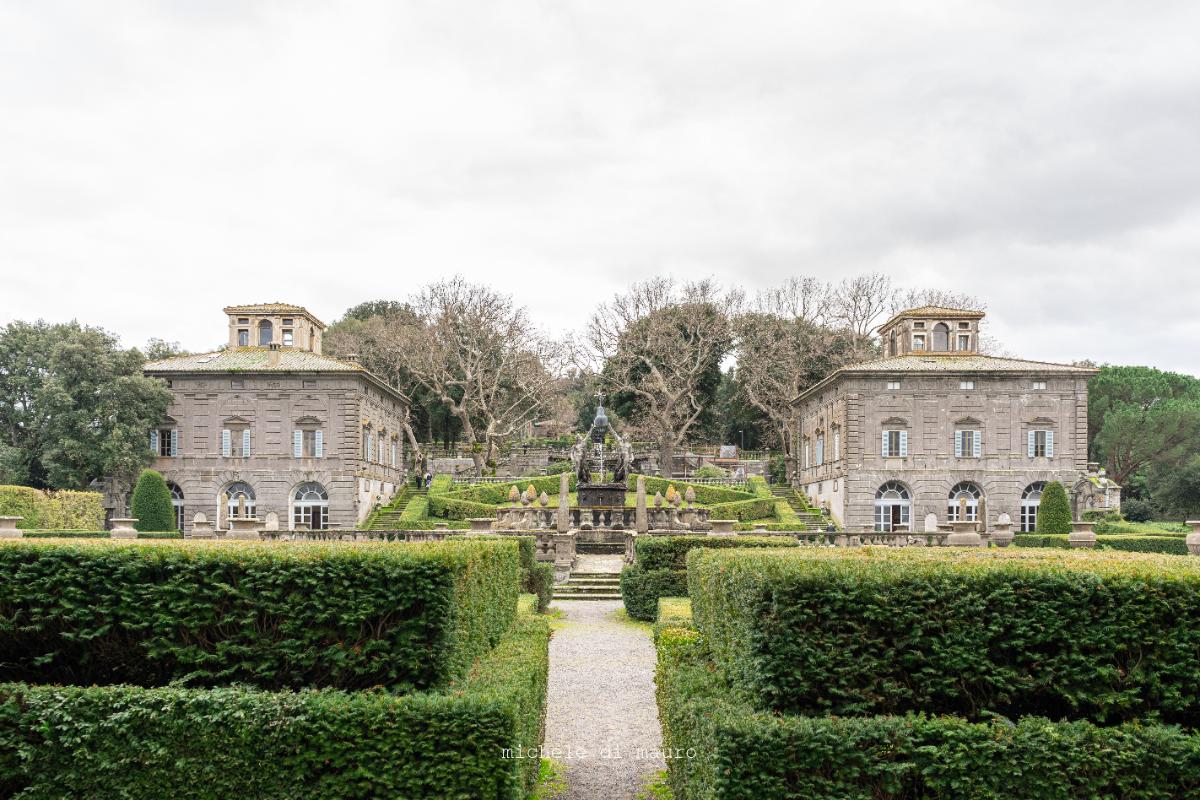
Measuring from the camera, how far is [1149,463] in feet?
169

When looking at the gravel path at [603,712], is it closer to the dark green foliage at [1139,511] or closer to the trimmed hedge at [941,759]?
the trimmed hedge at [941,759]

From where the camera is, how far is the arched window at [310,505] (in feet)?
139

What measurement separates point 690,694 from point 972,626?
7.47ft

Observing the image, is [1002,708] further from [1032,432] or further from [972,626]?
[1032,432]

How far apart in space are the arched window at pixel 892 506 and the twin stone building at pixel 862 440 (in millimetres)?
48

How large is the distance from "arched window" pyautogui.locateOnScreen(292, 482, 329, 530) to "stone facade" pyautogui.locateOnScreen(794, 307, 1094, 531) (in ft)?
79.8

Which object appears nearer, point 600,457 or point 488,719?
point 488,719

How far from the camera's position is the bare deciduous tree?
173ft

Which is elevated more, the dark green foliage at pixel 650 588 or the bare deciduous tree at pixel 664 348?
the bare deciduous tree at pixel 664 348

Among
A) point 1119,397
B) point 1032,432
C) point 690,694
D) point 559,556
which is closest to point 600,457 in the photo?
point 559,556

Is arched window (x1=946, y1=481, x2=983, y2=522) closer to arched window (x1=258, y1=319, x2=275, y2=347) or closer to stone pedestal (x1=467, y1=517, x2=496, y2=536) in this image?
stone pedestal (x1=467, y1=517, x2=496, y2=536)

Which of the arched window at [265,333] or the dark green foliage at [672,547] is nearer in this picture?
the dark green foliage at [672,547]

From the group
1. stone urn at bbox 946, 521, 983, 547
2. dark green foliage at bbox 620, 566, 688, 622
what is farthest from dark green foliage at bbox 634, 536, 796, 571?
Result: stone urn at bbox 946, 521, 983, 547

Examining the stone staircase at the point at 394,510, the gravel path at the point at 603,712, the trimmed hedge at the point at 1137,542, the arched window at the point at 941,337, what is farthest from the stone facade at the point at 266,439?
the trimmed hedge at the point at 1137,542
